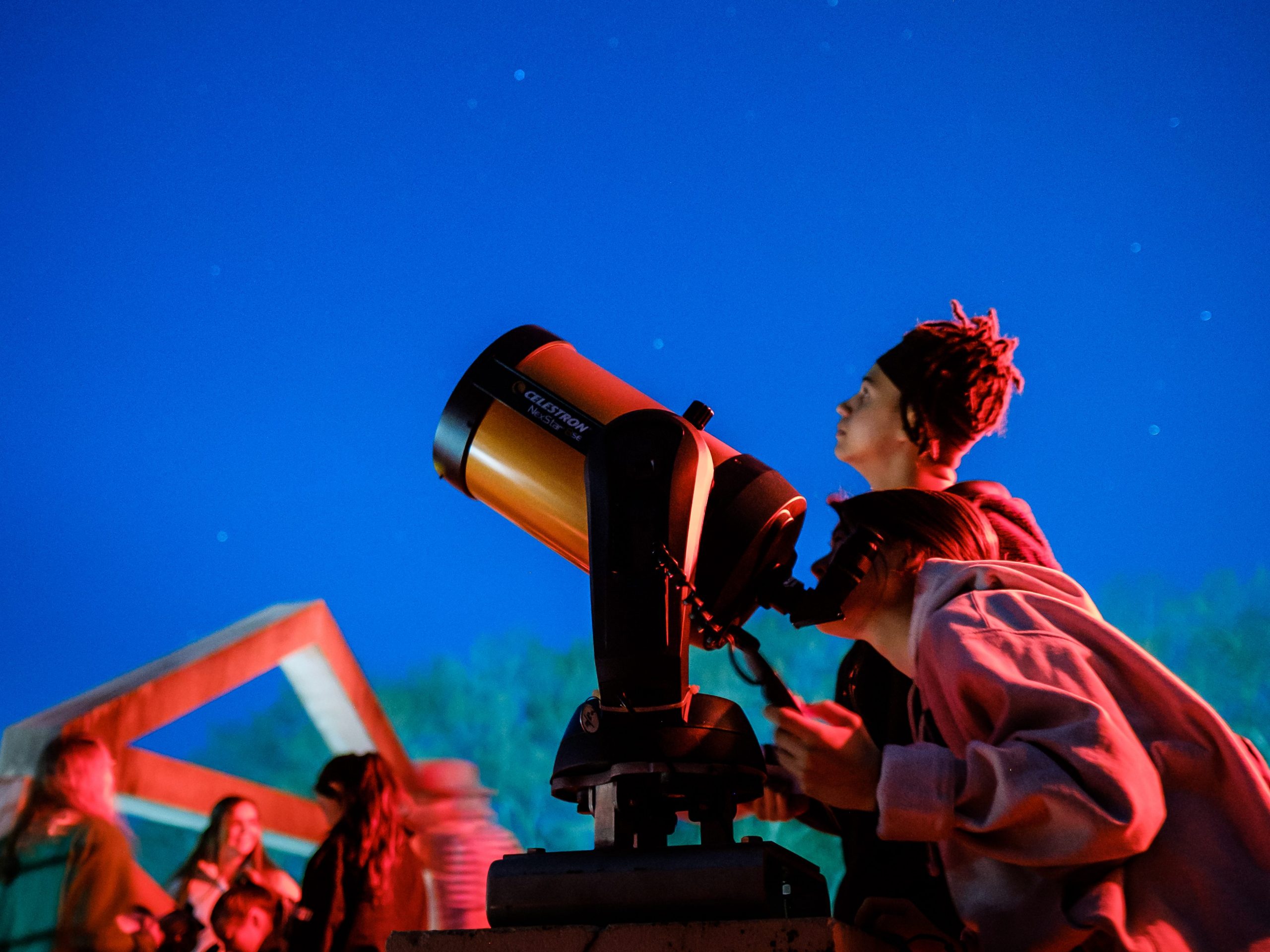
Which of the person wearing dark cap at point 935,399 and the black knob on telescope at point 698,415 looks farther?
the person wearing dark cap at point 935,399

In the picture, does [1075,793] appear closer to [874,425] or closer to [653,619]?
[653,619]

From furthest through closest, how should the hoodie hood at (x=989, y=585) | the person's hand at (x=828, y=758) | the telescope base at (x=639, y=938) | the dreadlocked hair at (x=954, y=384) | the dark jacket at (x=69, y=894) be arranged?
the dark jacket at (x=69, y=894)
the dreadlocked hair at (x=954, y=384)
the hoodie hood at (x=989, y=585)
the person's hand at (x=828, y=758)
the telescope base at (x=639, y=938)

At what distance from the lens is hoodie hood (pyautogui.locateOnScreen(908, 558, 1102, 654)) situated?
99 centimetres

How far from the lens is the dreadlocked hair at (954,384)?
139 cm

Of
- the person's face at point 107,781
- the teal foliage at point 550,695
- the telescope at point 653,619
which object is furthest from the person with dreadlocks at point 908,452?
the teal foliage at point 550,695

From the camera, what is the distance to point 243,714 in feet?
30.3

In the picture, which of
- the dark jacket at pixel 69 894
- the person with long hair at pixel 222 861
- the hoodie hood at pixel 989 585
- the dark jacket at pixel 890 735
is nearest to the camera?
the hoodie hood at pixel 989 585

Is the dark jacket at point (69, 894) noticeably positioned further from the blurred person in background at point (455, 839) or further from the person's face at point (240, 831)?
the blurred person in background at point (455, 839)

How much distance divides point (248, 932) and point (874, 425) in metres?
2.40

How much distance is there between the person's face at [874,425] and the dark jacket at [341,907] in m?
1.84

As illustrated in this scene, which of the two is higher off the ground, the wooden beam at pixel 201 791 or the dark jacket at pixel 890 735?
the wooden beam at pixel 201 791

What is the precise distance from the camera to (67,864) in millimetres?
3299

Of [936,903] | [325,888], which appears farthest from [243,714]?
[936,903]

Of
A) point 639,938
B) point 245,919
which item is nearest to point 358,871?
point 245,919
